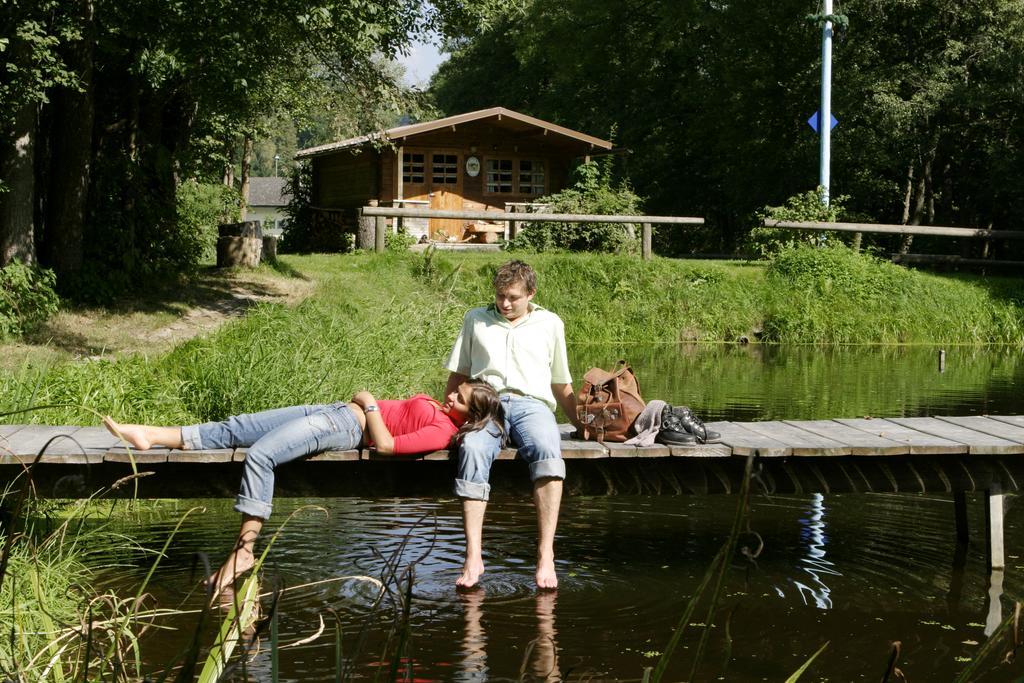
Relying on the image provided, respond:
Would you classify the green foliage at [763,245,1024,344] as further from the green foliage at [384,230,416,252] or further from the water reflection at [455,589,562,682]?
the water reflection at [455,589,562,682]

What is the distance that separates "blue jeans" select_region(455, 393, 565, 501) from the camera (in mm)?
6109

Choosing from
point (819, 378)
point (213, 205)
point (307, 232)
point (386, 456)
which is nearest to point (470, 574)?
point (386, 456)

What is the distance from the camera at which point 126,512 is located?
802 centimetres

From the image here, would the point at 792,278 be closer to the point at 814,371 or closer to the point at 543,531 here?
the point at 814,371

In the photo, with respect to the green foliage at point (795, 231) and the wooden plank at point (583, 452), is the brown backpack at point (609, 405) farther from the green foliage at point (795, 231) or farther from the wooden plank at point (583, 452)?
the green foliage at point (795, 231)

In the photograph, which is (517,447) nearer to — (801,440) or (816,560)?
(801,440)

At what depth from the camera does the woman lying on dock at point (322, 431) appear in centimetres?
591

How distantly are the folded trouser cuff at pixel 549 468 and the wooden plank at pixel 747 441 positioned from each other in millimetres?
883

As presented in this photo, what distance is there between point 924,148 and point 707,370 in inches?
623

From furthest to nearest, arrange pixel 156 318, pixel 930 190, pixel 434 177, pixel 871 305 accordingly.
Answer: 1. pixel 434 177
2. pixel 930 190
3. pixel 871 305
4. pixel 156 318

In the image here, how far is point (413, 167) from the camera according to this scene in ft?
111

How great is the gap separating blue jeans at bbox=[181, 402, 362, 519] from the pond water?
513 millimetres

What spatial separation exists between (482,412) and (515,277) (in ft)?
2.67

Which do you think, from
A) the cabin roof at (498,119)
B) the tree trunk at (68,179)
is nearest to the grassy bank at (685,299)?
the tree trunk at (68,179)
